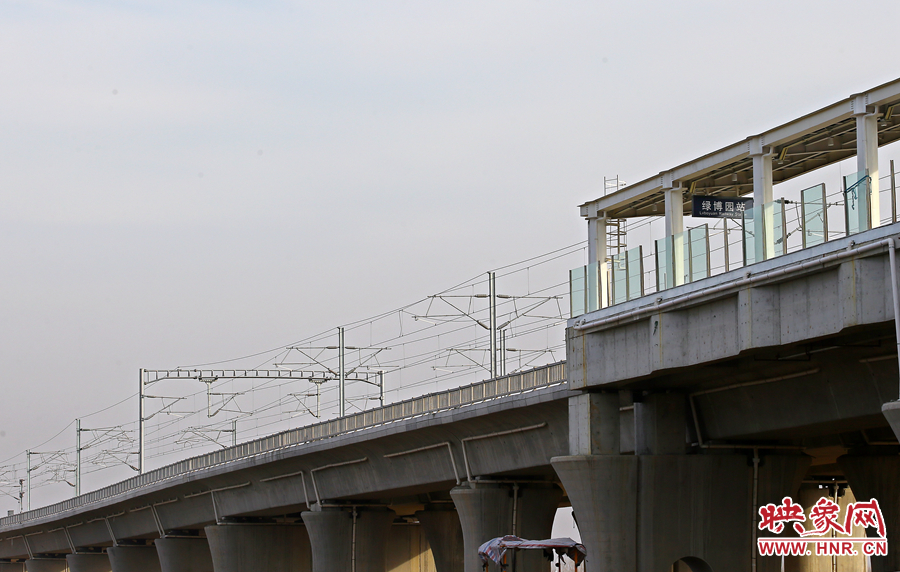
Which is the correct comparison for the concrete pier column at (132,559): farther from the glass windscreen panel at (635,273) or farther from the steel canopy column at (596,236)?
the glass windscreen panel at (635,273)

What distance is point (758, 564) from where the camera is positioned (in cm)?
3067

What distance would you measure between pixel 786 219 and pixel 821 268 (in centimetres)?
255

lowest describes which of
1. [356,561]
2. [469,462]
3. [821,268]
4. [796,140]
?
[356,561]

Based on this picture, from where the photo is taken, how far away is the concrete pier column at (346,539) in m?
54.2

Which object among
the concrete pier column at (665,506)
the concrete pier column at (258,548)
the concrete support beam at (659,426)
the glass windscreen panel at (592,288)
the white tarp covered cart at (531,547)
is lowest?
Result: the concrete pier column at (258,548)

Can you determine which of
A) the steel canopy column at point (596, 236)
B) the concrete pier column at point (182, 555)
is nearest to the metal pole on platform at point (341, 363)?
the concrete pier column at point (182, 555)

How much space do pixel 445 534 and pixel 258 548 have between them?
12066mm

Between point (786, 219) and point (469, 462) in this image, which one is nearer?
point (786, 219)

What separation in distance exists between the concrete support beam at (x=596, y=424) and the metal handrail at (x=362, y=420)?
4375 millimetres

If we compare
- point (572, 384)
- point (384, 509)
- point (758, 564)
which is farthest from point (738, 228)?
point (384, 509)

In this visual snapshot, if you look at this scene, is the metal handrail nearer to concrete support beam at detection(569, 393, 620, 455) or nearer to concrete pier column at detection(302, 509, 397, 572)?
concrete pier column at detection(302, 509, 397, 572)

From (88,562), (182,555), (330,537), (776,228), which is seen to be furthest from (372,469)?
(88,562)

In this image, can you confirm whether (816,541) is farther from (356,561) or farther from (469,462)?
(356,561)

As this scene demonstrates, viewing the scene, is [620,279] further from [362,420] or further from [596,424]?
[362,420]
